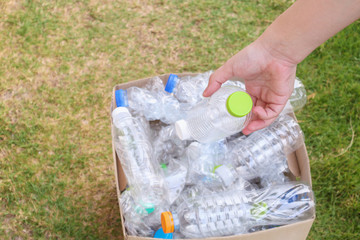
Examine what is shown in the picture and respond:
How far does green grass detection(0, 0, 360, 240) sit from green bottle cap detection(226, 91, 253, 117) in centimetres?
95

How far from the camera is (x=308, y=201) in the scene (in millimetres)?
1019

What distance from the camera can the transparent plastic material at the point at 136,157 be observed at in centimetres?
107

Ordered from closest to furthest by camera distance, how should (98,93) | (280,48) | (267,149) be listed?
(280,48), (267,149), (98,93)

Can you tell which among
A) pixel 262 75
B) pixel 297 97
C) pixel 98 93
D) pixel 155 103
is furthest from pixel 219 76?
pixel 98 93

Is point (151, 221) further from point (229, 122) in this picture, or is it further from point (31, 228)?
point (31, 228)

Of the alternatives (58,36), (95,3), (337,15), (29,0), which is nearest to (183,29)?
(95,3)

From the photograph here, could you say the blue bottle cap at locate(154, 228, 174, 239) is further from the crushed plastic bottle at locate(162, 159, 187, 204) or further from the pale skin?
the pale skin

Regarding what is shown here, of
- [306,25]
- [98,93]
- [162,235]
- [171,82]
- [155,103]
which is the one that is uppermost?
[306,25]

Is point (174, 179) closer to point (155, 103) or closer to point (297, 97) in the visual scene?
point (155, 103)

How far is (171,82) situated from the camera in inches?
47.9

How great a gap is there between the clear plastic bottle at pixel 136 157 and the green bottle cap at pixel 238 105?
1.18 feet

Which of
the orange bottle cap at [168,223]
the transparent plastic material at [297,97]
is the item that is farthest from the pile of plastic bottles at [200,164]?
the transparent plastic material at [297,97]

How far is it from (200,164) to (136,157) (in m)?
0.25

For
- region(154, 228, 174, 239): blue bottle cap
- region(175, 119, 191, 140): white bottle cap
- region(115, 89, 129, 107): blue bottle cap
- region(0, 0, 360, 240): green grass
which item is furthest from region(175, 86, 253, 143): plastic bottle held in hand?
region(0, 0, 360, 240): green grass
